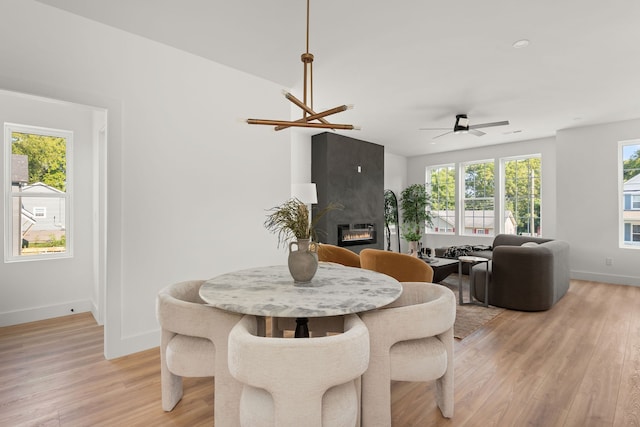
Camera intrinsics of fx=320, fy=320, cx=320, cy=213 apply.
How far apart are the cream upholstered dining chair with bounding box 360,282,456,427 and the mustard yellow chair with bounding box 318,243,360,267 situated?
6.03 feet

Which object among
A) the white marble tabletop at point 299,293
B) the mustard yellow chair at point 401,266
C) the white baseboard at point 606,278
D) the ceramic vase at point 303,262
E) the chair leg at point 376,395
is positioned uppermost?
the ceramic vase at point 303,262

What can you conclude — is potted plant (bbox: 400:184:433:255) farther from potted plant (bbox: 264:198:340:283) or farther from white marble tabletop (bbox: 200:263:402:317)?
potted plant (bbox: 264:198:340:283)

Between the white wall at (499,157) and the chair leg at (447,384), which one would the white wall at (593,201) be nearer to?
the white wall at (499,157)

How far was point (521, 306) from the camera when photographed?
3.84 metres

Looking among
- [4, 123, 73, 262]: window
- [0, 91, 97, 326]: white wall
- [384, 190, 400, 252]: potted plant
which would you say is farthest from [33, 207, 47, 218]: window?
[384, 190, 400, 252]: potted plant

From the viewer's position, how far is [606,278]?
540 cm

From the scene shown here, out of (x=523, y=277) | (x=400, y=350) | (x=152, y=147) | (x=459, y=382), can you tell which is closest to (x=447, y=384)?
(x=400, y=350)

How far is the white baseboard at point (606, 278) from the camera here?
17.0 ft

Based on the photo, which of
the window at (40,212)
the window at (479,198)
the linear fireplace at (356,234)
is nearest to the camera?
the window at (40,212)

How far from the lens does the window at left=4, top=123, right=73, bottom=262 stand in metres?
3.32

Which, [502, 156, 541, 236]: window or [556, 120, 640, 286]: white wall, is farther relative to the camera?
[502, 156, 541, 236]: window

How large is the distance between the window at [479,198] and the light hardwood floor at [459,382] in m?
4.21

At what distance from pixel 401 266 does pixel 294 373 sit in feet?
7.21

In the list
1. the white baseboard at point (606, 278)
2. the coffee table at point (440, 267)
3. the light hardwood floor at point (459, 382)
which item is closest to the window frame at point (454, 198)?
the white baseboard at point (606, 278)
